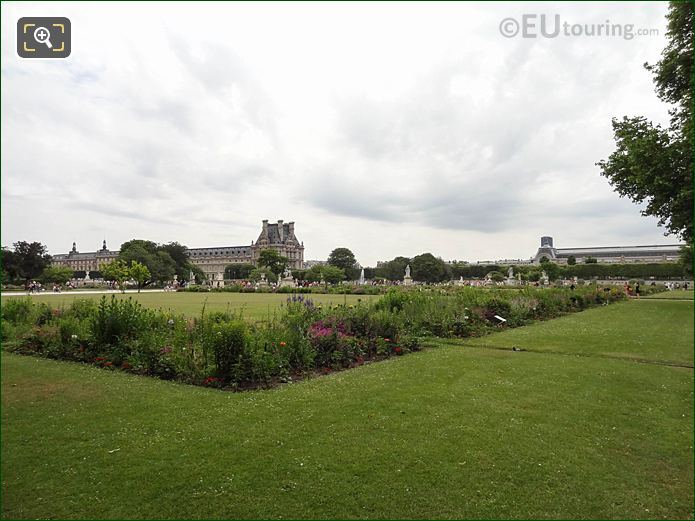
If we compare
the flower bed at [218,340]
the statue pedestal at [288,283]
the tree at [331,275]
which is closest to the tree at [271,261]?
the statue pedestal at [288,283]

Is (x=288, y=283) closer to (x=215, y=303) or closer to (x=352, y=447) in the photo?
(x=215, y=303)

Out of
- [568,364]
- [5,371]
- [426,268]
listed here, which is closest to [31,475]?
[5,371]

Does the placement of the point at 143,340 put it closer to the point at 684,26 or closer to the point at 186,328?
the point at 186,328

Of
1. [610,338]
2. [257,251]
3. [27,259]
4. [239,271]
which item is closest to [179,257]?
[239,271]

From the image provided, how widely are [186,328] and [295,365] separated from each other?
2.92m

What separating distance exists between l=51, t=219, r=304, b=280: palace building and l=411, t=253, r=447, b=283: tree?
59642 mm

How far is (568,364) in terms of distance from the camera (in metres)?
8.81

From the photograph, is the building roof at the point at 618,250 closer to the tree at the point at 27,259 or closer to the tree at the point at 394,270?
the tree at the point at 394,270

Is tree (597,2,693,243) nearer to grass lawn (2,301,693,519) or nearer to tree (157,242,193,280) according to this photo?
grass lawn (2,301,693,519)

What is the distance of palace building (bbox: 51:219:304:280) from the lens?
136000mm

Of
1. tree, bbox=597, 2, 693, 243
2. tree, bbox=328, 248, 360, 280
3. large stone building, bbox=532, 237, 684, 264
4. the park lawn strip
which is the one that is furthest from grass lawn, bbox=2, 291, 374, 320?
large stone building, bbox=532, 237, 684, 264

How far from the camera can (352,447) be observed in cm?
450

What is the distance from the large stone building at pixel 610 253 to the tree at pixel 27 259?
102 m

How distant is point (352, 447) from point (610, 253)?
134 m
